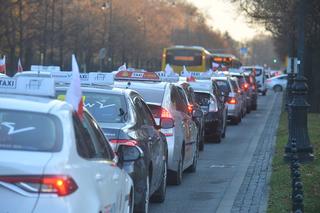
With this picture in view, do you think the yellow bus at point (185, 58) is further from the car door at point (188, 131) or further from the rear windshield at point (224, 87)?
the car door at point (188, 131)

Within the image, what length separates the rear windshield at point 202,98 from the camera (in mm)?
20594

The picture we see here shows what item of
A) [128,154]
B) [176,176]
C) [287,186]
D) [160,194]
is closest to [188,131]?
[176,176]

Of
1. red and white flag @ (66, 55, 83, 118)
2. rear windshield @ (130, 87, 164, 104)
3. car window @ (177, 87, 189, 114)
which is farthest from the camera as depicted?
car window @ (177, 87, 189, 114)

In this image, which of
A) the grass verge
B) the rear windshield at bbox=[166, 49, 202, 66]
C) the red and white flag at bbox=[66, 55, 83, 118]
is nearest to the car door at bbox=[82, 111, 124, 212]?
the red and white flag at bbox=[66, 55, 83, 118]

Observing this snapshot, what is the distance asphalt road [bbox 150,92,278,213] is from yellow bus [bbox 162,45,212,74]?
22665mm

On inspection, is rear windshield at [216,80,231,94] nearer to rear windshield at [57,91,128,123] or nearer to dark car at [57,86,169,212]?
dark car at [57,86,169,212]

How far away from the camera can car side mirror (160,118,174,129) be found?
37.0 ft

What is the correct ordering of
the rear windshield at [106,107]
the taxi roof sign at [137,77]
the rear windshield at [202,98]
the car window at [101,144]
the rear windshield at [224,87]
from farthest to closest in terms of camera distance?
the rear windshield at [224,87], the rear windshield at [202,98], the taxi roof sign at [137,77], the rear windshield at [106,107], the car window at [101,144]

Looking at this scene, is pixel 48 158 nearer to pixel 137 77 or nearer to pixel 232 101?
pixel 137 77

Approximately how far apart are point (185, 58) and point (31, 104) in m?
39.6

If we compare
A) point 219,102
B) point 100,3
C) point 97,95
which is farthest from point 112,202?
point 100,3

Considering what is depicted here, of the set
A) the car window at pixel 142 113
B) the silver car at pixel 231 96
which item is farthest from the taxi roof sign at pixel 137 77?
the silver car at pixel 231 96

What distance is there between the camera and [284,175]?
12.5 meters

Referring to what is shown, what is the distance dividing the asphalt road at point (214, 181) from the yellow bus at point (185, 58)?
2266cm
